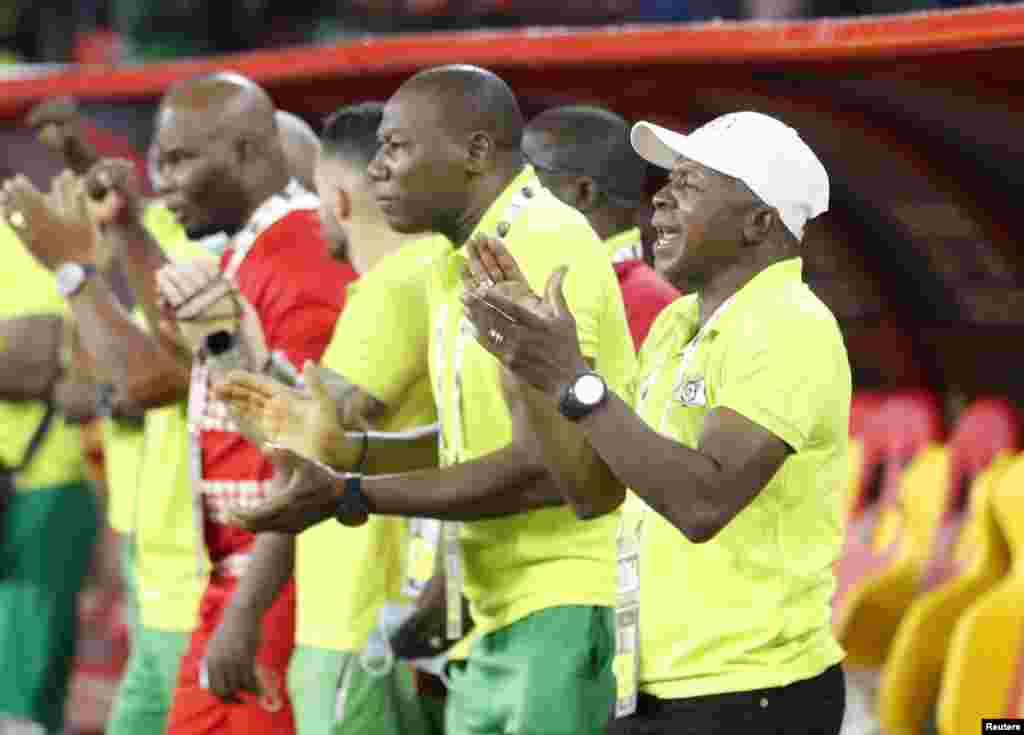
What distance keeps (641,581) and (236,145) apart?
210 cm

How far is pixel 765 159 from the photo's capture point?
12.8 ft

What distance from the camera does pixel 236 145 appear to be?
557cm

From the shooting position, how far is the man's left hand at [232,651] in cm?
508

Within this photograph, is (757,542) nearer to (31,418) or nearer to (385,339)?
(385,339)

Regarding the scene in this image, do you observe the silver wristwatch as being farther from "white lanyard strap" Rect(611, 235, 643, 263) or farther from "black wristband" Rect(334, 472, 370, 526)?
"black wristband" Rect(334, 472, 370, 526)

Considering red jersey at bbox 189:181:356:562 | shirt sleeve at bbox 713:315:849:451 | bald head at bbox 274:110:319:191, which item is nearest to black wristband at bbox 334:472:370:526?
shirt sleeve at bbox 713:315:849:451

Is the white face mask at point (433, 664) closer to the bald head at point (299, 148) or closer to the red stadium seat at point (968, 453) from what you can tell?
the bald head at point (299, 148)

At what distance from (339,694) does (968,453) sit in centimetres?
276

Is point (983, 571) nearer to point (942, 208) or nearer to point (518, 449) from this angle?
point (942, 208)

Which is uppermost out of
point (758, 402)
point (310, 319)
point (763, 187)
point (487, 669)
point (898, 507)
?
point (763, 187)

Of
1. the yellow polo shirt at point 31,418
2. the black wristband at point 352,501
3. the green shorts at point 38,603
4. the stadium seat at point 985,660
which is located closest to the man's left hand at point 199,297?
the black wristband at point 352,501

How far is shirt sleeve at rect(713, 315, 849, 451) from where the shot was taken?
3.63 metres

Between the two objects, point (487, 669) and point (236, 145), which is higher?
point (236, 145)

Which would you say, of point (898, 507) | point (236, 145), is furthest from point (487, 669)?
point (898, 507)
